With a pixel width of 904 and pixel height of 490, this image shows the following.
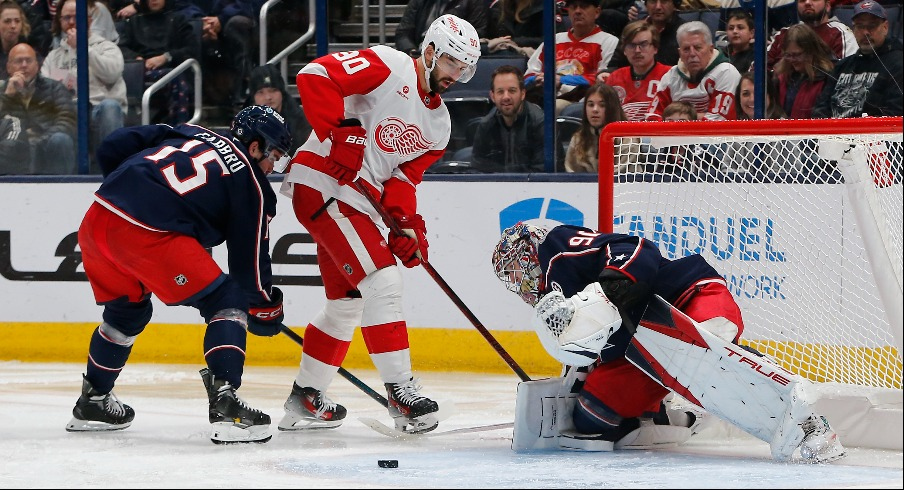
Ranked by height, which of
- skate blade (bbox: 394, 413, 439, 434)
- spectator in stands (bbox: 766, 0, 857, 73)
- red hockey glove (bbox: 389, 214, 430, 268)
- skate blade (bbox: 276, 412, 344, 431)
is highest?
spectator in stands (bbox: 766, 0, 857, 73)

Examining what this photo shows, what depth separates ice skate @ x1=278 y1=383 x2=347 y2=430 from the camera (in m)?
3.81

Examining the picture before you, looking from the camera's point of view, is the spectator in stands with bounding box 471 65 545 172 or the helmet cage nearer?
the helmet cage

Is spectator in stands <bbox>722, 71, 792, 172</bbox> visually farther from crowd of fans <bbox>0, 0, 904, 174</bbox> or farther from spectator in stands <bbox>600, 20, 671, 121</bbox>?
spectator in stands <bbox>600, 20, 671, 121</bbox>

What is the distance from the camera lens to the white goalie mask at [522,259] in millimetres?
3285

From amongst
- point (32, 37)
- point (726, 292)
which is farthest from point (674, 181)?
point (32, 37)

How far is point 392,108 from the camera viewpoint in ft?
12.4

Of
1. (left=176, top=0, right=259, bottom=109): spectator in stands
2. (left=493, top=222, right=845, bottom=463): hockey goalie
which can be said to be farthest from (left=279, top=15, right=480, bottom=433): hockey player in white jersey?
(left=176, top=0, right=259, bottom=109): spectator in stands

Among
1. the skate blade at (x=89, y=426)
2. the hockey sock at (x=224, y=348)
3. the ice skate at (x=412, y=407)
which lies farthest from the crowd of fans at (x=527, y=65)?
the skate blade at (x=89, y=426)

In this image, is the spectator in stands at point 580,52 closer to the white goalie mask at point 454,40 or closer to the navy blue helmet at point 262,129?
the white goalie mask at point 454,40

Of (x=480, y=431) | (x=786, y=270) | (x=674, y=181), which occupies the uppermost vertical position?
(x=674, y=181)

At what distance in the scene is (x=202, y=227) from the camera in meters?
3.46

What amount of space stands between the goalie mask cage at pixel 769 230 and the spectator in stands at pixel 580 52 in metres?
0.79

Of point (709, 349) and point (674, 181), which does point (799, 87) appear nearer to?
point (674, 181)

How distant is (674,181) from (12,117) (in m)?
3.11
